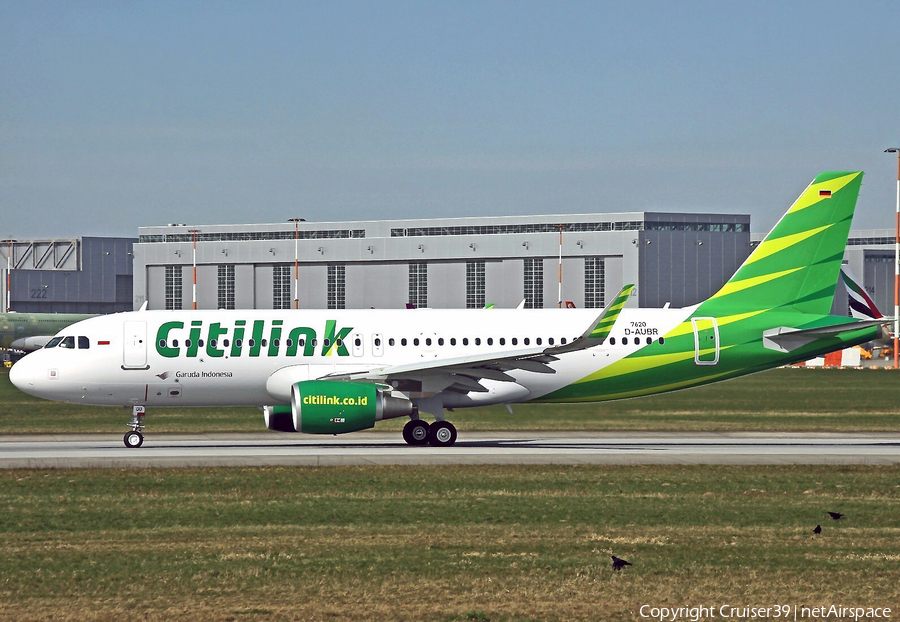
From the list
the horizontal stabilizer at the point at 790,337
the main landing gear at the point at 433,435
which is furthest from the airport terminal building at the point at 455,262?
the main landing gear at the point at 433,435

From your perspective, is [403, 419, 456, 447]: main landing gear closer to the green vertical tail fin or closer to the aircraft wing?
the aircraft wing

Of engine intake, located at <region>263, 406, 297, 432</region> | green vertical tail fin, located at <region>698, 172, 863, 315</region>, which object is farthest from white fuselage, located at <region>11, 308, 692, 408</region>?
green vertical tail fin, located at <region>698, 172, 863, 315</region>

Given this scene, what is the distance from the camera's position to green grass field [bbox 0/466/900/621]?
42.6 feet

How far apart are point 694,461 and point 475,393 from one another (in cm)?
701

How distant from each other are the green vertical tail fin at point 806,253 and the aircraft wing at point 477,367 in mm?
6317

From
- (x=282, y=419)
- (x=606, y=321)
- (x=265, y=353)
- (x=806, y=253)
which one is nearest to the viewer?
(x=606, y=321)

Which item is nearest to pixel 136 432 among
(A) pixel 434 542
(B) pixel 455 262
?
(A) pixel 434 542

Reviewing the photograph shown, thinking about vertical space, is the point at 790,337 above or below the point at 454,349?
above

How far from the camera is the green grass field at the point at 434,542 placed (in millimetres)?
12992

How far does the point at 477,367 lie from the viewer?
97.6 ft

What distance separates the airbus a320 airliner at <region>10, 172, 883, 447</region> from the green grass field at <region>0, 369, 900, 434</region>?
177 inches

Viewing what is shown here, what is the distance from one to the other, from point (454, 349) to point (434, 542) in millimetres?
15592

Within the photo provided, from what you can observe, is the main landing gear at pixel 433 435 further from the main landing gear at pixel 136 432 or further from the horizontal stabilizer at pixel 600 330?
the main landing gear at pixel 136 432

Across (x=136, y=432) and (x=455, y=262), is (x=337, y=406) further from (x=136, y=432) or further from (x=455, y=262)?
(x=455, y=262)
